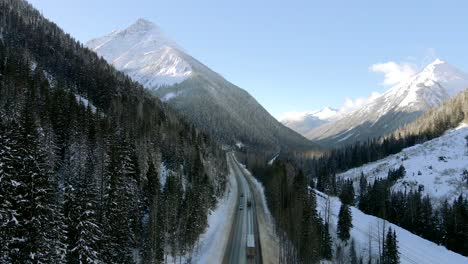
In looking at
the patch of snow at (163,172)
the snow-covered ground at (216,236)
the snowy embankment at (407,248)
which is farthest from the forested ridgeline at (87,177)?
the snowy embankment at (407,248)

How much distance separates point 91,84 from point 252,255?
330 feet

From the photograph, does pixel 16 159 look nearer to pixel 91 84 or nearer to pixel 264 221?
pixel 264 221

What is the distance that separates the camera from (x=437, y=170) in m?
168

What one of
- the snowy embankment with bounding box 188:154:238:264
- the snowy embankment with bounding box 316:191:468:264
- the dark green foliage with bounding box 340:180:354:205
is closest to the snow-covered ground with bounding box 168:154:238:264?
the snowy embankment with bounding box 188:154:238:264

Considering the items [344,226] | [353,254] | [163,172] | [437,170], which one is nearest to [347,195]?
[437,170]

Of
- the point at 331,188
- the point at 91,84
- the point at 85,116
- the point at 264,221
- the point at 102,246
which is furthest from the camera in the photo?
the point at 331,188

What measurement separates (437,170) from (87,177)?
527ft

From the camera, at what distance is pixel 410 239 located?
3452 inches

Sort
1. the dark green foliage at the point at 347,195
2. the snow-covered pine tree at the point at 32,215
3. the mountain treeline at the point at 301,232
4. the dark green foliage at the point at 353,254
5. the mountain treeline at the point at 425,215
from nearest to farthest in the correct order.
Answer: the snow-covered pine tree at the point at 32,215 < the mountain treeline at the point at 301,232 < the dark green foliage at the point at 353,254 < the mountain treeline at the point at 425,215 < the dark green foliage at the point at 347,195

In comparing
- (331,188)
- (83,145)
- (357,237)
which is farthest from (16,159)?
(331,188)

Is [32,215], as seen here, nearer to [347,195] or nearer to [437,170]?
[347,195]

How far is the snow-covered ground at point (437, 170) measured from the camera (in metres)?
149

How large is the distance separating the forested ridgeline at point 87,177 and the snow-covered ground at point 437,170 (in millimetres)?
85309

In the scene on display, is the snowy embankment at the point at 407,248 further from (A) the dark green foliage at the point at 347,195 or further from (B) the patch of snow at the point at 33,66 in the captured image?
(B) the patch of snow at the point at 33,66
